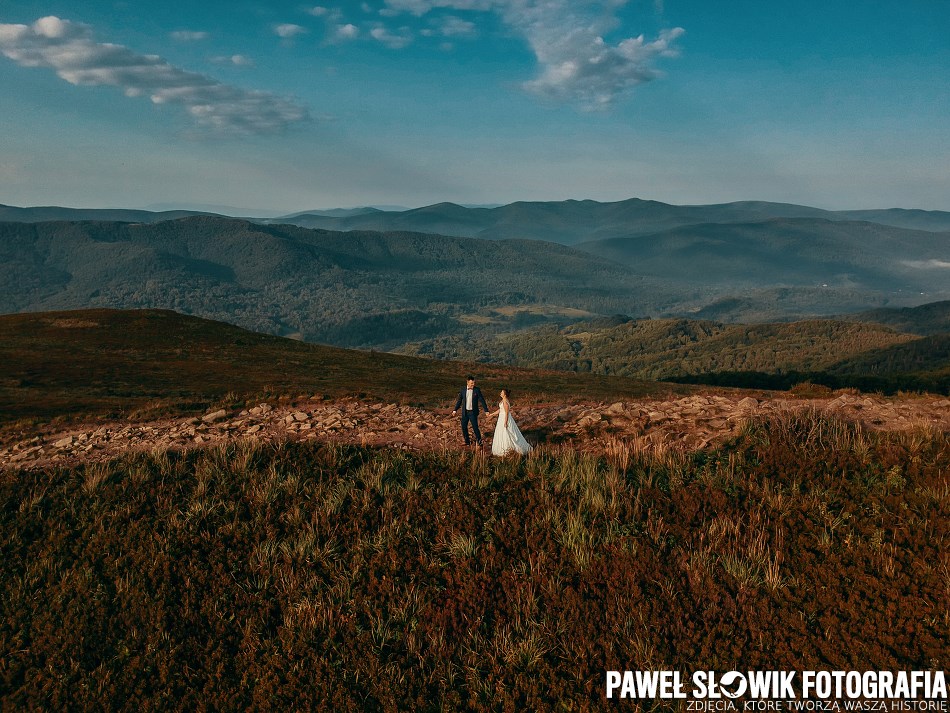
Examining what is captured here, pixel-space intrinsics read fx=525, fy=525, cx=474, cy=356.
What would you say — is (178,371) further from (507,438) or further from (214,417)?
(507,438)

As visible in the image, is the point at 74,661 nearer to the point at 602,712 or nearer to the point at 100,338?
the point at 602,712

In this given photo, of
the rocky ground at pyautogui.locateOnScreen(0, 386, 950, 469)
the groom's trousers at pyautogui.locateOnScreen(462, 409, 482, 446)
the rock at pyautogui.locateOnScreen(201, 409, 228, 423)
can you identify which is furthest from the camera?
the rock at pyautogui.locateOnScreen(201, 409, 228, 423)

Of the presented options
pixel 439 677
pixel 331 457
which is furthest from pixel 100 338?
pixel 439 677

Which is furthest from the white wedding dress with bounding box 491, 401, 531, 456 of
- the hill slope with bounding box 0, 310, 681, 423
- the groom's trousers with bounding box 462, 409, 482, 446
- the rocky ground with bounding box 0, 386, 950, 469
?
the hill slope with bounding box 0, 310, 681, 423

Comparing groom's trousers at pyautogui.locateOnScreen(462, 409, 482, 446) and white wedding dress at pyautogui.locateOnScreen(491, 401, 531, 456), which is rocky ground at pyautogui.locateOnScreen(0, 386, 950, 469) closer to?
groom's trousers at pyautogui.locateOnScreen(462, 409, 482, 446)

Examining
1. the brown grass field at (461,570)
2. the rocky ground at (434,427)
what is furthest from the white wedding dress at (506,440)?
the rocky ground at (434,427)

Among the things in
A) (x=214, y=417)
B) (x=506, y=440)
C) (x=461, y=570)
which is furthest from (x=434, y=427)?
(x=461, y=570)
